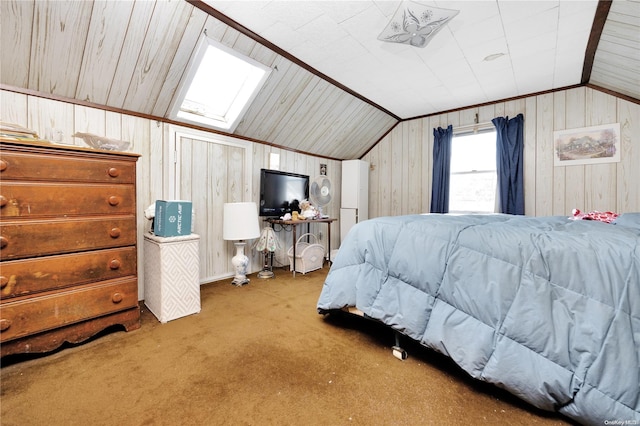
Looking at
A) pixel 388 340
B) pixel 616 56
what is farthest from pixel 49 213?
pixel 616 56

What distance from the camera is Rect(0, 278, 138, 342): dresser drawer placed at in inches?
56.6

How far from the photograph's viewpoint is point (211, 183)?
9.93 ft

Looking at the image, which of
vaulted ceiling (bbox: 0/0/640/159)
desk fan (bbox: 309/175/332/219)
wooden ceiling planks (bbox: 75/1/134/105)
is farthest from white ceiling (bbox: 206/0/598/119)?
desk fan (bbox: 309/175/332/219)

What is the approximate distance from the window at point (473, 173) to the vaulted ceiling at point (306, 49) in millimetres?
719

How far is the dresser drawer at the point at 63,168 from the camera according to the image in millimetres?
1448

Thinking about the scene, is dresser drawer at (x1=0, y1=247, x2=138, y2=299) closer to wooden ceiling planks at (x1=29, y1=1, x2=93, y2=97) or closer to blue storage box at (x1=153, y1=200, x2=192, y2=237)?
blue storage box at (x1=153, y1=200, x2=192, y2=237)

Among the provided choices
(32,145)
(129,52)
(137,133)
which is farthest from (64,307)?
(129,52)

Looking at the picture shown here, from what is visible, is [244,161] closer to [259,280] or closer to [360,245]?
[259,280]

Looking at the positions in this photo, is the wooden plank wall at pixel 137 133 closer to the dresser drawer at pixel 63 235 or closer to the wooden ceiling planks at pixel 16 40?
the wooden ceiling planks at pixel 16 40

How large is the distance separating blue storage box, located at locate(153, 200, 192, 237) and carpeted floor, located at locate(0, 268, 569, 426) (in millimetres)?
711

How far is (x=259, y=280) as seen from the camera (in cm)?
312

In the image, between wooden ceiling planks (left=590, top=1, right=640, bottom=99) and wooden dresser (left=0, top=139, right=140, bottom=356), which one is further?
wooden ceiling planks (left=590, top=1, right=640, bottom=99)

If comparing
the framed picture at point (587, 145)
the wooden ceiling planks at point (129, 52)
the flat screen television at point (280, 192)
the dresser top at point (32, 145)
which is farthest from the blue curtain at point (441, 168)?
the dresser top at point (32, 145)

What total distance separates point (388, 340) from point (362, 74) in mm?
2675
